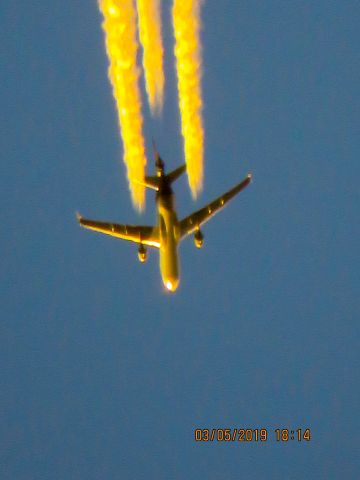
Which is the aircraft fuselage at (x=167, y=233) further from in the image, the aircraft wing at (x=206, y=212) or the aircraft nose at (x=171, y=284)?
the aircraft wing at (x=206, y=212)

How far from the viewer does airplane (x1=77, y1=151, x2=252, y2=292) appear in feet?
182

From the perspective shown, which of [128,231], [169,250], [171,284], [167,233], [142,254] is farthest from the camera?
[128,231]

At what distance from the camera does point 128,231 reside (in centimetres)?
6000

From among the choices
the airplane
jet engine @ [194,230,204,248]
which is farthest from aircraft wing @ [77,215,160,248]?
jet engine @ [194,230,204,248]

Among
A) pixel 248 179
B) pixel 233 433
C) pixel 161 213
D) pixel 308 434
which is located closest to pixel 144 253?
pixel 161 213

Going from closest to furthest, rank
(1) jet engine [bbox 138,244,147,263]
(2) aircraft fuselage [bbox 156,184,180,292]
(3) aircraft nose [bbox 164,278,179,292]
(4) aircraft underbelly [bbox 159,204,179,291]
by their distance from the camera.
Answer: (3) aircraft nose [bbox 164,278,179,292]
(4) aircraft underbelly [bbox 159,204,179,291]
(2) aircraft fuselage [bbox 156,184,180,292]
(1) jet engine [bbox 138,244,147,263]

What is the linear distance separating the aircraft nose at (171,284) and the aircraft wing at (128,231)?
3831 millimetres

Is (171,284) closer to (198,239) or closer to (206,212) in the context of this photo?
(198,239)

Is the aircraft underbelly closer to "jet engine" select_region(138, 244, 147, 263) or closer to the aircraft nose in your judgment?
the aircraft nose

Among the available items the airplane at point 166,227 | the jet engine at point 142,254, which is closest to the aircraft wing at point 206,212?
the airplane at point 166,227

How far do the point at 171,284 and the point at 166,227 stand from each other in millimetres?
3617

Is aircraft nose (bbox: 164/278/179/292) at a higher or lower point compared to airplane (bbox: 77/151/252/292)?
lower

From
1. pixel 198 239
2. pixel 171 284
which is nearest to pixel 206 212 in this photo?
pixel 198 239

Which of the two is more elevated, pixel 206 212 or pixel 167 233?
pixel 206 212
